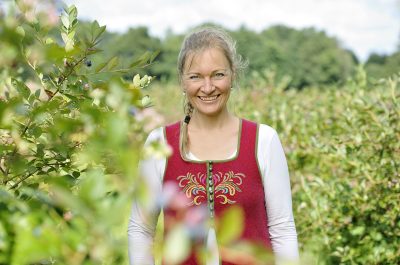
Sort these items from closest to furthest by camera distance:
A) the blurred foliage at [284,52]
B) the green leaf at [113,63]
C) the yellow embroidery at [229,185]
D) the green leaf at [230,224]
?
the green leaf at [230,224] → the green leaf at [113,63] → the yellow embroidery at [229,185] → the blurred foliage at [284,52]

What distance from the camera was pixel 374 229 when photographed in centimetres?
411

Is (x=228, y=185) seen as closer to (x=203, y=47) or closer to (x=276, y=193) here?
(x=276, y=193)

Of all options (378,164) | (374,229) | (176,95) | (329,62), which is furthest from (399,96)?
(329,62)

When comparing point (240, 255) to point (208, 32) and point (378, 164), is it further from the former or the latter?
point (378, 164)

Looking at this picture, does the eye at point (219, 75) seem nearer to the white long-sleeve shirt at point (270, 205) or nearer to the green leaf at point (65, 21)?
the white long-sleeve shirt at point (270, 205)

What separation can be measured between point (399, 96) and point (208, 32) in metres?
2.08

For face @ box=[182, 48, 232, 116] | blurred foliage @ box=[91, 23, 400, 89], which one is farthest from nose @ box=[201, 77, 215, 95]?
blurred foliage @ box=[91, 23, 400, 89]

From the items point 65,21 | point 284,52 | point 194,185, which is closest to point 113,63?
point 65,21

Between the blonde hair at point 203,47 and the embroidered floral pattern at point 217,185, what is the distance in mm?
103

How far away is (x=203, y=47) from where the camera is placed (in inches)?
92.0

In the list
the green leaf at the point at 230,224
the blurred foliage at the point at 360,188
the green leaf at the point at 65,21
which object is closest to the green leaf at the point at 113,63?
the green leaf at the point at 65,21

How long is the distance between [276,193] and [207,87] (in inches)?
18.1

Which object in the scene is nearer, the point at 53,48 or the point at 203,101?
the point at 53,48

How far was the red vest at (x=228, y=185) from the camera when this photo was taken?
2268 mm
